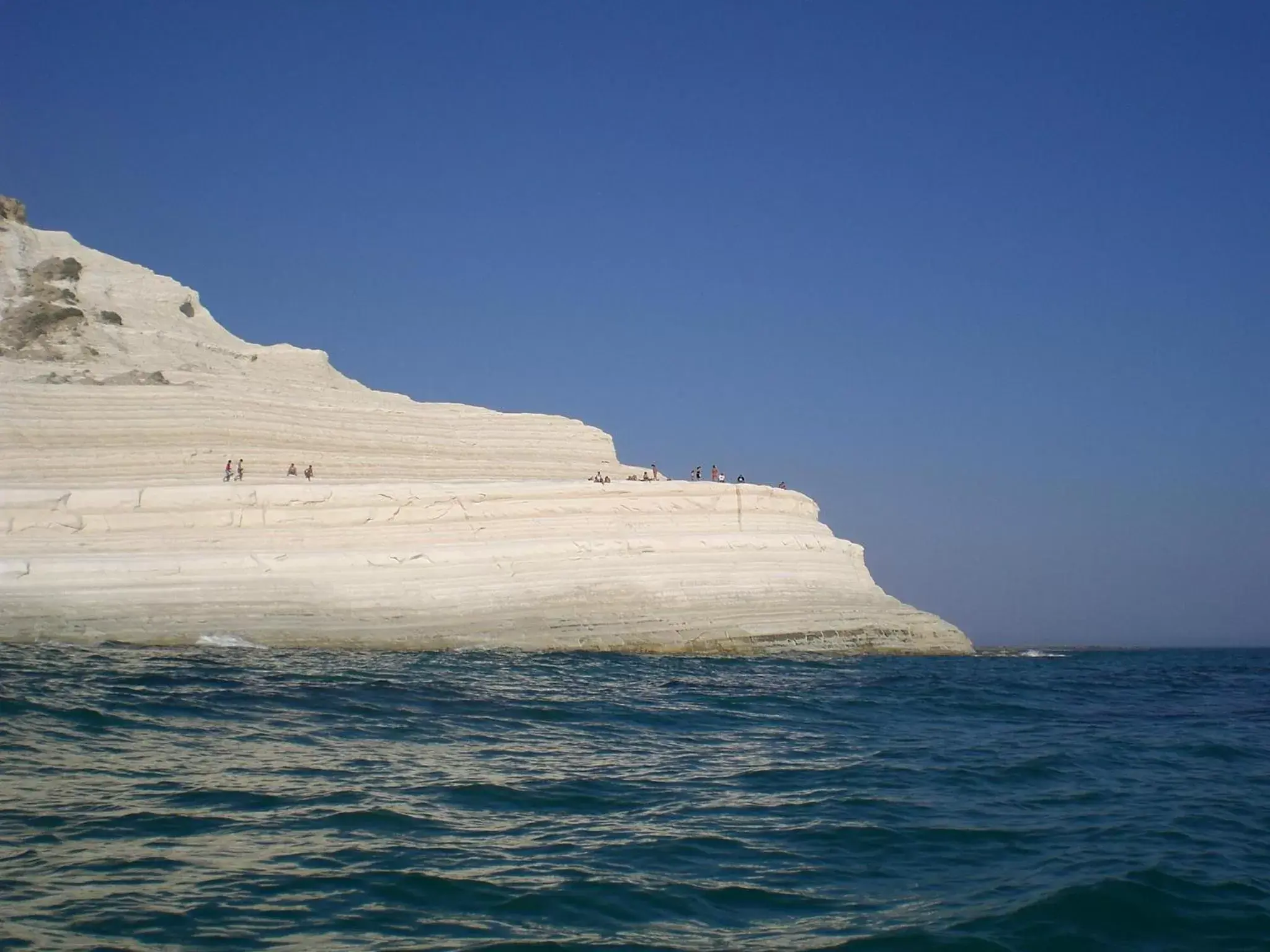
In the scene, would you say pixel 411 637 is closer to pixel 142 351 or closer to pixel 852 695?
pixel 852 695

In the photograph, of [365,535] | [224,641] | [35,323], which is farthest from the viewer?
[35,323]

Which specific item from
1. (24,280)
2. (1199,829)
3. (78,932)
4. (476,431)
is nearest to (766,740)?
(1199,829)

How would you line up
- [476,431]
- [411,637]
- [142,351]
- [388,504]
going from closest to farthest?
[411,637], [388,504], [476,431], [142,351]

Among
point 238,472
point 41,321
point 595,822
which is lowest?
point 595,822

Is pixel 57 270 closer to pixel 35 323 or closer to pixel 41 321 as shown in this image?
pixel 41 321

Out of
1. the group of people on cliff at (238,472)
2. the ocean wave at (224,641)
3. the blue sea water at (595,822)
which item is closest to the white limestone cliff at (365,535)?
the ocean wave at (224,641)

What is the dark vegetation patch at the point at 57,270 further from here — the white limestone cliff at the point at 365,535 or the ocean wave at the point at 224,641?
the ocean wave at the point at 224,641

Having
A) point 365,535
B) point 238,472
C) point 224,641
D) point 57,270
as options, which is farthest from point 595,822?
point 57,270
